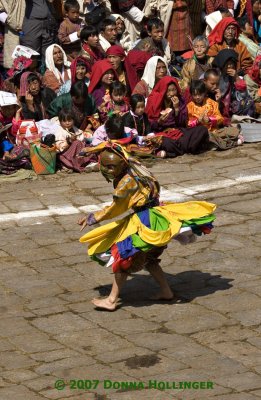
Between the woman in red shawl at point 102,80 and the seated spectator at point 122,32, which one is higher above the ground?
the seated spectator at point 122,32

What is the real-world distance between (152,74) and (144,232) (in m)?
5.05

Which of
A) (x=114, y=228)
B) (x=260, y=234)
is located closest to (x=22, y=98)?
(x=260, y=234)

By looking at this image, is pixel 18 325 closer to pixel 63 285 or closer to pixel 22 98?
pixel 63 285

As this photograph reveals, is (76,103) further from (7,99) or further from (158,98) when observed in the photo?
(158,98)

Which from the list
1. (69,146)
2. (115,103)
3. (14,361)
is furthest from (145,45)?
(14,361)

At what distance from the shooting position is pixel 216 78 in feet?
40.2

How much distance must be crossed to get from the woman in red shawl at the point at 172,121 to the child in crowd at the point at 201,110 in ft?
0.47

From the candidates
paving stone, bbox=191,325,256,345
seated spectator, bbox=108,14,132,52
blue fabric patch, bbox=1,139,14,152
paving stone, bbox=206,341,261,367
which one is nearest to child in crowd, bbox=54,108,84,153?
blue fabric patch, bbox=1,139,14,152

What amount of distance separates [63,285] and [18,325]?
847 mm

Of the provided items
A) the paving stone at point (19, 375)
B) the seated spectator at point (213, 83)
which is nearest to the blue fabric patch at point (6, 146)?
the seated spectator at point (213, 83)

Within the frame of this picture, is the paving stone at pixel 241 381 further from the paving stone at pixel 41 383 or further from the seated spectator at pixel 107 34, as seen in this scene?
the seated spectator at pixel 107 34

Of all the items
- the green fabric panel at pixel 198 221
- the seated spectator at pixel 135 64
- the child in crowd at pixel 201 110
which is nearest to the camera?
the green fabric panel at pixel 198 221

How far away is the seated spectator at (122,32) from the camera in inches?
521

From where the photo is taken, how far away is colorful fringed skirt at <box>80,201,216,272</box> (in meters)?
7.61
